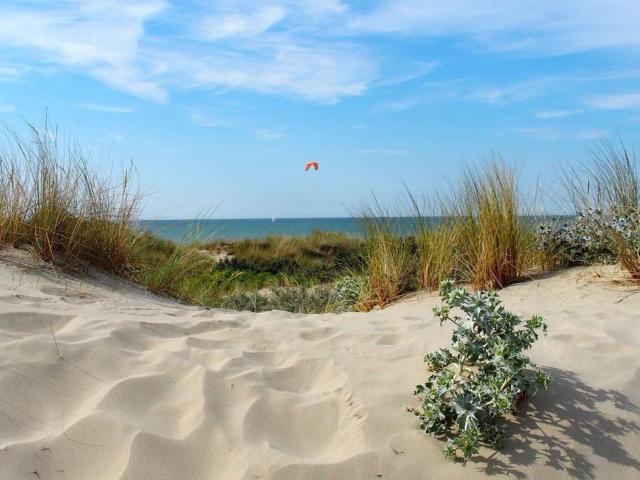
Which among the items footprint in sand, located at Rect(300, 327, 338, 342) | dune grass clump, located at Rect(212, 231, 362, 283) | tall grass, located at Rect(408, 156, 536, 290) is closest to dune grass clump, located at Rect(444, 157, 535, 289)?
tall grass, located at Rect(408, 156, 536, 290)

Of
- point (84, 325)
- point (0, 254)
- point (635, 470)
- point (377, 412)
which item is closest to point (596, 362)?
point (635, 470)

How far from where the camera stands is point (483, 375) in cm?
231

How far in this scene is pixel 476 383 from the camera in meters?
2.28

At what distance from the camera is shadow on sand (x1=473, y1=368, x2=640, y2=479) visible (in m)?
2.11

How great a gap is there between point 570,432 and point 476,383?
390 mm

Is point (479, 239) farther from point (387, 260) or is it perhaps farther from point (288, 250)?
point (288, 250)

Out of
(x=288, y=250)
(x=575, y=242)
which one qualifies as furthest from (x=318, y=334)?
(x=288, y=250)

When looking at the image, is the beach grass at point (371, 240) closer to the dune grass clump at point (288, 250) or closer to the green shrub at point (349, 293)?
the green shrub at point (349, 293)

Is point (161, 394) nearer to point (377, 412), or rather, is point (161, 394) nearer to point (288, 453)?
point (288, 453)

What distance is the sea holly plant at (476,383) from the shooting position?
2.15 m

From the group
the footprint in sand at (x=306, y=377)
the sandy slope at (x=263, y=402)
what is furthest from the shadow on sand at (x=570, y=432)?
the footprint in sand at (x=306, y=377)

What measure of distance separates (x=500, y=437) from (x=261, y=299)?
4.98 meters

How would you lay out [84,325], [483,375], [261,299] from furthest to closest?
[261,299], [84,325], [483,375]

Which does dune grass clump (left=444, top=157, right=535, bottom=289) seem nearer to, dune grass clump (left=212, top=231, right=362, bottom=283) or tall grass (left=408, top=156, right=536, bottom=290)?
tall grass (left=408, top=156, right=536, bottom=290)
